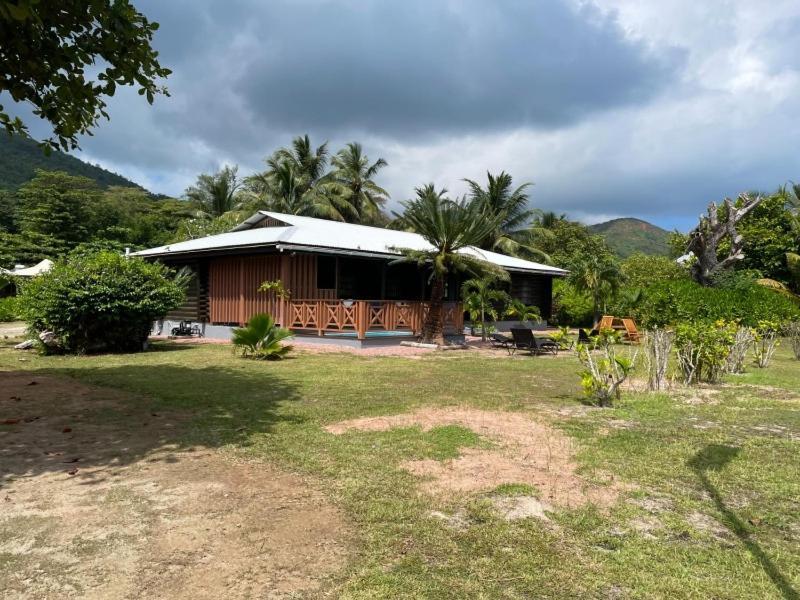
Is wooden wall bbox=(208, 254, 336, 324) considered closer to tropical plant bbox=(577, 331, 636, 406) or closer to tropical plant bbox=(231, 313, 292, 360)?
tropical plant bbox=(231, 313, 292, 360)

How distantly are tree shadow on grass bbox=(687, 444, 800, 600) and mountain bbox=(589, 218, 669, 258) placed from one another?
10890 cm

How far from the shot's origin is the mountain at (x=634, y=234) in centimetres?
11516

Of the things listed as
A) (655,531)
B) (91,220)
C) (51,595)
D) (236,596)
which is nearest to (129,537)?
(51,595)

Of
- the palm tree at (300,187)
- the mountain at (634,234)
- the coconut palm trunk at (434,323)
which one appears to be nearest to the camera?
the coconut palm trunk at (434,323)

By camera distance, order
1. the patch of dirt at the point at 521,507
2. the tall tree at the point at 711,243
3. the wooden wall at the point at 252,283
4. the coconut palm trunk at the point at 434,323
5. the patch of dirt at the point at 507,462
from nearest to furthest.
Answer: the patch of dirt at the point at 521,507 → the patch of dirt at the point at 507,462 → the coconut palm trunk at the point at 434,323 → the wooden wall at the point at 252,283 → the tall tree at the point at 711,243

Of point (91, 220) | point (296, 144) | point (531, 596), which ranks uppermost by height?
point (296, 144)

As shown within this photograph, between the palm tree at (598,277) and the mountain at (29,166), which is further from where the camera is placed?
the mountain at (29,166)

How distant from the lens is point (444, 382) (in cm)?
986

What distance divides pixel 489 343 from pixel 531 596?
15728 millimetres

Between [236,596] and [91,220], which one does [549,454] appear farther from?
[91,220]

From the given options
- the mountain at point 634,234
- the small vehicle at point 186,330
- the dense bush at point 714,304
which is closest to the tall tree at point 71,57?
the small vehicle at point 186,330

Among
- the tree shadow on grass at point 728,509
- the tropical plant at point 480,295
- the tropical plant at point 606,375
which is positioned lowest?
the tree shadow on grass at point 728,509

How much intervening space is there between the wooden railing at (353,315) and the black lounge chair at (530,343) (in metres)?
3.29

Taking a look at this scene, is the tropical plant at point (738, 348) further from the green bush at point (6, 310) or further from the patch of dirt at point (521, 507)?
the green bush at point (6, 310)
